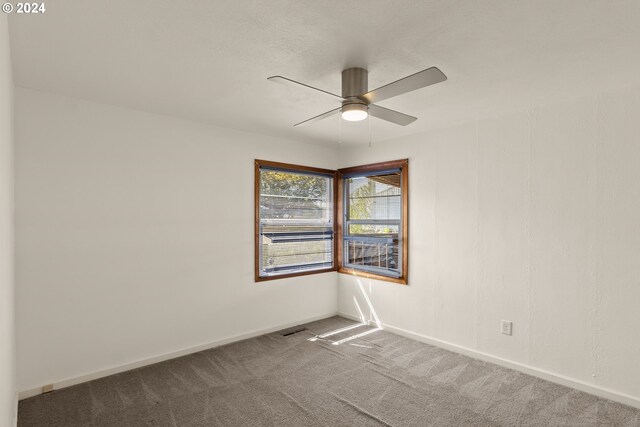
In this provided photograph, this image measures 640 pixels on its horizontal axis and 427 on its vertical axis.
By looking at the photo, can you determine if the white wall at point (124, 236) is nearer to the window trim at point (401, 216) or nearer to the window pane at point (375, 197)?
the window trim at point (401, 216)

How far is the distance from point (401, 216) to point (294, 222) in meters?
1.39

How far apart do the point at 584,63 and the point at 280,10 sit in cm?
203

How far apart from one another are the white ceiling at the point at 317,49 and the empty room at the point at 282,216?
0.06 ft

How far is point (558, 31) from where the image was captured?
74.9 inches

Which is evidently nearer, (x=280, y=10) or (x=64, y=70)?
(x=280, y=10)

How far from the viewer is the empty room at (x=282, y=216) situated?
1.97 meters

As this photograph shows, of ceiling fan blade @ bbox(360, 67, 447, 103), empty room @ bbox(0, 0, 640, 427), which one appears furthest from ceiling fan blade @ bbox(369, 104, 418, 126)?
ceiling fan blade @ bbox(360, 67, 447, 103)

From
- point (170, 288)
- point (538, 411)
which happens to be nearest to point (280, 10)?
point (170, 288)

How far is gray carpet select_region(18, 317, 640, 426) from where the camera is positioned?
2488 mm

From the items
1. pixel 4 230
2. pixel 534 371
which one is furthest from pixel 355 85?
pixel 534 371

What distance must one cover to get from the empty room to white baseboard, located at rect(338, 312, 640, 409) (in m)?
0.02

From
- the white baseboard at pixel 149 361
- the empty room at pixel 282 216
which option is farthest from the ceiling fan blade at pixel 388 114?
the white baseboard at pixel 149 361

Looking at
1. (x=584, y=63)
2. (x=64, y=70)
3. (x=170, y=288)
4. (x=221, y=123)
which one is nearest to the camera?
(x=584, y=63)

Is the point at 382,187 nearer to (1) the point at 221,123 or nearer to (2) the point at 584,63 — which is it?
(1) the point at 221,123
